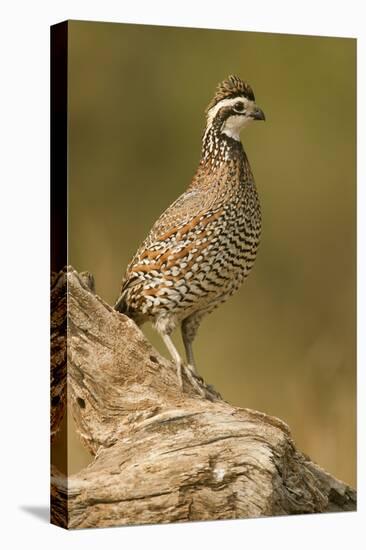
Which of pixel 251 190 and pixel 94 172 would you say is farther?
pixel 251 190

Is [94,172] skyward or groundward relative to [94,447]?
skyward

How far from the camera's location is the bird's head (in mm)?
9539

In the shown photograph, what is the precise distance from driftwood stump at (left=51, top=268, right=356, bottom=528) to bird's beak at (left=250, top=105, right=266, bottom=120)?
1.63 m

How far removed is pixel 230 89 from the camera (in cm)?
955

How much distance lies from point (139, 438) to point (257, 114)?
2.32 m

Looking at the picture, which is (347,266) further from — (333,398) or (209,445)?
(209,445)

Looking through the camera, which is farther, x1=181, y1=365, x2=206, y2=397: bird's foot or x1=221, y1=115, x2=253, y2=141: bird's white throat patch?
x1=221, y1=115, x2=253, y2=141: bird's white throat patch

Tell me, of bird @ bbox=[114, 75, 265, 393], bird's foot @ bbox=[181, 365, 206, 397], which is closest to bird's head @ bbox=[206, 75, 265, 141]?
bird @ bbox=[114, 75, 265, 393]

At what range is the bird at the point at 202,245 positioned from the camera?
9.30 meters

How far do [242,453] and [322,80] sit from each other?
2645 mm

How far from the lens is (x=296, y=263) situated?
986cm

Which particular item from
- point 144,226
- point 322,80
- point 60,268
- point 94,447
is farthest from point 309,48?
point 94,447

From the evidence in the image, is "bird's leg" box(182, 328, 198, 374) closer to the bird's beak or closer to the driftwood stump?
the driftwood stump

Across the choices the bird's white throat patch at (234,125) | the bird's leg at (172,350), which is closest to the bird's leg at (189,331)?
the bird's leg at (172,350)
